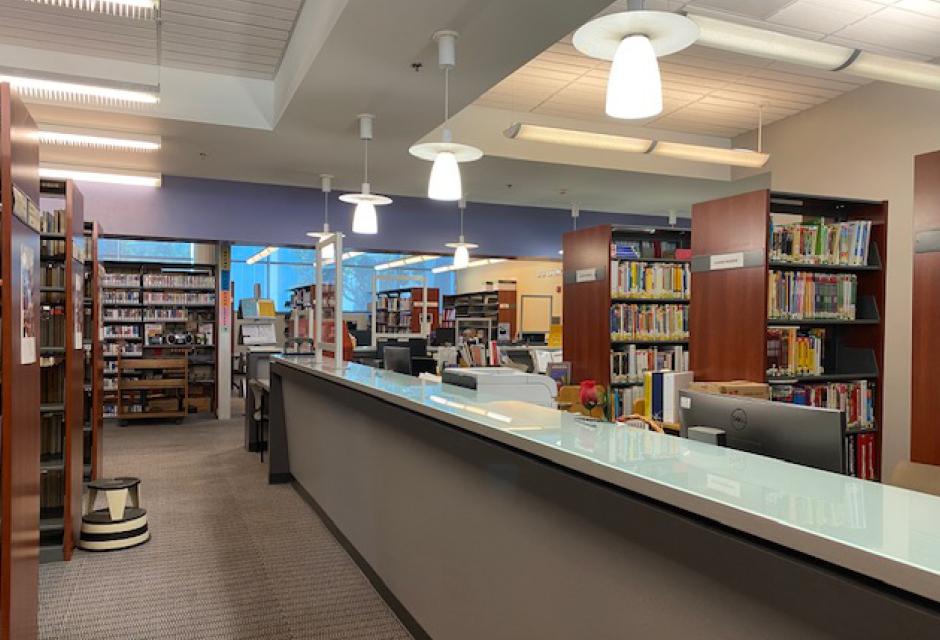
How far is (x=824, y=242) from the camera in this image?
484 cm

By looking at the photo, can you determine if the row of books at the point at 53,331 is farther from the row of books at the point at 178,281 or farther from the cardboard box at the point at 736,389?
the row of books at the point at 178,281

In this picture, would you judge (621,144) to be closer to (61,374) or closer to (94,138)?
(61,374)

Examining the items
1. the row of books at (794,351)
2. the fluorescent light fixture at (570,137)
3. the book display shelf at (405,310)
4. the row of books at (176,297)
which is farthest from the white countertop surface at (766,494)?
the book display shelf at (405,310)

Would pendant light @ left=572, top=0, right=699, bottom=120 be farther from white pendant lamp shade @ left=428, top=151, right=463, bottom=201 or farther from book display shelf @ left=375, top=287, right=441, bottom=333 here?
book display shelf @ left=375, top=287, right=441, bottom=333

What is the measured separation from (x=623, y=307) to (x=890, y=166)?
2.80 metres

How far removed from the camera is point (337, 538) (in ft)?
14.5

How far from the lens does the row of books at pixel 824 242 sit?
474cm

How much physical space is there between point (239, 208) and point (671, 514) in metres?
8.79

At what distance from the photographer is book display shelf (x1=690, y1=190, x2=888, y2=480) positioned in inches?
180

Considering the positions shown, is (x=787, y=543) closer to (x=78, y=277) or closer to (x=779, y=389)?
(x=779, y=389)

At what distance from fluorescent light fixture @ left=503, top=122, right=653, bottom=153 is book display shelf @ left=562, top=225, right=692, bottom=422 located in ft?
2.40

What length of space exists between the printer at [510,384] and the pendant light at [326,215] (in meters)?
2.61

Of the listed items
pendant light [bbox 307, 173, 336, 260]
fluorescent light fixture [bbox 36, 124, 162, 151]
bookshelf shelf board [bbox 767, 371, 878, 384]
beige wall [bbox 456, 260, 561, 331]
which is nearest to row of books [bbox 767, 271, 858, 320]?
bookshelf shelf board [bbox 767, 371, 878, 384]

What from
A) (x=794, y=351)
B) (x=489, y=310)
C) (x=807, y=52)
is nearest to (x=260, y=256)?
(x=489, y=310)
